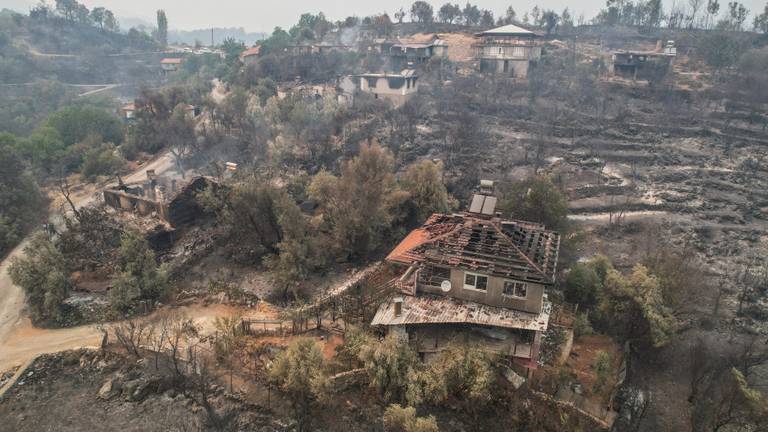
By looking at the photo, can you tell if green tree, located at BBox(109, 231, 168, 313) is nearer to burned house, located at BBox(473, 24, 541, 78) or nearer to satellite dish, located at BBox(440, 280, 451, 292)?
satellite dish, located at BBox(440, 280, 451, 292)

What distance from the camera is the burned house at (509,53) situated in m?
60.5

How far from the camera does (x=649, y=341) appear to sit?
19.2 metres

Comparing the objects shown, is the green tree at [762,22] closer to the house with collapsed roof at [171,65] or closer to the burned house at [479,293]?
the burned house at [479,293]

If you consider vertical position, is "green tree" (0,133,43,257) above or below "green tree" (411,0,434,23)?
below

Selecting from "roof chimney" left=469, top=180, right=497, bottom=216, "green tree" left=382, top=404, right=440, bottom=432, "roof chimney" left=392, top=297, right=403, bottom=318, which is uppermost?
"roof chimney" left=469, top=180, right=497, bottom=216

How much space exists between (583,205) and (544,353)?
20.7 meters

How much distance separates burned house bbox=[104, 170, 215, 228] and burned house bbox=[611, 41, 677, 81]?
5329 cm

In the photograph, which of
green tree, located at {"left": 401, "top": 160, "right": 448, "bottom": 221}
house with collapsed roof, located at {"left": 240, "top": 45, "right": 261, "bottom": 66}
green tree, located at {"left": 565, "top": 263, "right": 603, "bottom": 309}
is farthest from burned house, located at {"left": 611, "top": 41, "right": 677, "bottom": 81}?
house with collapsed roof, located at {"left": 240, "top": 45, "right": 261, "bottom": 66}

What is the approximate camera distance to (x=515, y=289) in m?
16.5

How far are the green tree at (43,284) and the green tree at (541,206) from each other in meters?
22.3

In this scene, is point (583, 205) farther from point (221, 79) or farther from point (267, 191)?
point (221, 79)

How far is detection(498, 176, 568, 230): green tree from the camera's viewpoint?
84.3 feet

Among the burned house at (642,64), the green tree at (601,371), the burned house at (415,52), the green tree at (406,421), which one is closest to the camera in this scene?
the green tree at (406,421)

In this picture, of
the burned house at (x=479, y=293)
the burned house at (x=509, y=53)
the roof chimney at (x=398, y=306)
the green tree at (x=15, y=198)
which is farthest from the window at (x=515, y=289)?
the burned house at (x=509, y=53)
